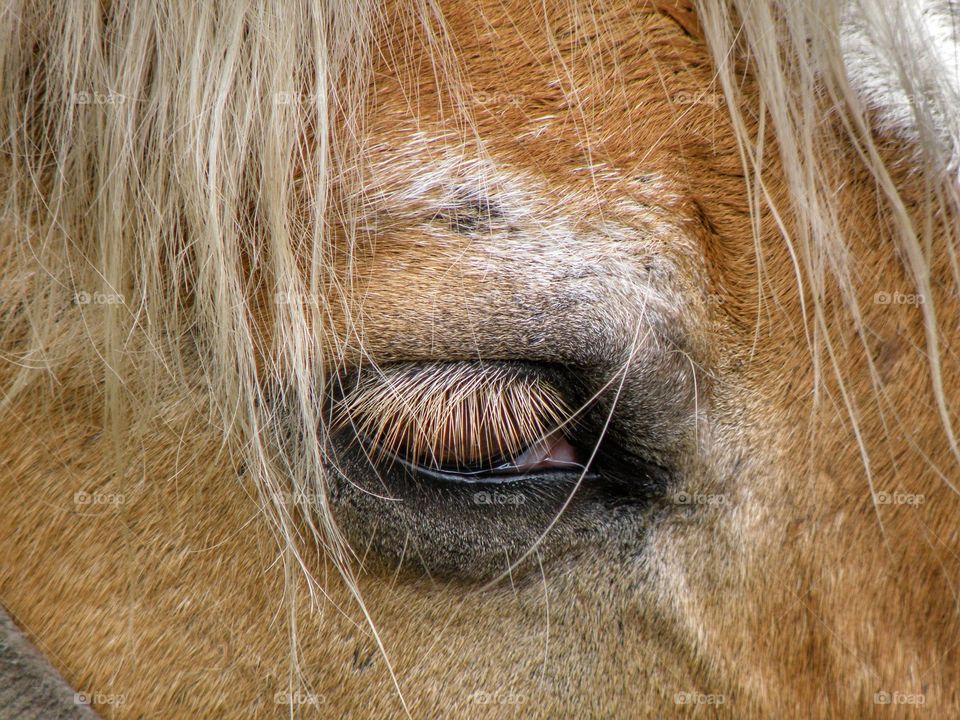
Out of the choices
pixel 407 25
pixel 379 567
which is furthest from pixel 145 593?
pixel 407 25

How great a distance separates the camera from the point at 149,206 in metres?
0.79

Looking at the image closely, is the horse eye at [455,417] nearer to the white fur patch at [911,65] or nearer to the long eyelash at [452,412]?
the long eyelash at [452,412]

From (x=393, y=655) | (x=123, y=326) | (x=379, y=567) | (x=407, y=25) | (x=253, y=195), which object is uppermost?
(x=407, y=25)

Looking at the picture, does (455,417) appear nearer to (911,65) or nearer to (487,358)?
(487,358)

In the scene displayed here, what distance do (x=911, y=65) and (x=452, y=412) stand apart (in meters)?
0.68

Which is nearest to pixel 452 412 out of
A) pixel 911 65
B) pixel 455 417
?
pixel 455 417

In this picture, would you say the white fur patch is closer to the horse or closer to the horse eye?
the horse

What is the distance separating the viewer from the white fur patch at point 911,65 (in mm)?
767

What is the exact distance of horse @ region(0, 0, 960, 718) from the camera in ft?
2.55

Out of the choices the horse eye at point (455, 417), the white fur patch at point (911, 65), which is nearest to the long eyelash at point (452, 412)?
the horse eye at point (455, 417)

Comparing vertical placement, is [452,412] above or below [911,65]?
below

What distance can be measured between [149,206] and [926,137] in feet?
3.07

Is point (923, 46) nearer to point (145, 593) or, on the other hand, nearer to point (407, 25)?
point (407, 25)

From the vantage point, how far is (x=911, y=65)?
77 cm
